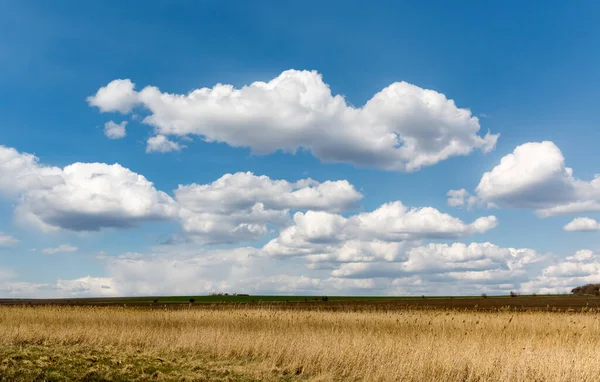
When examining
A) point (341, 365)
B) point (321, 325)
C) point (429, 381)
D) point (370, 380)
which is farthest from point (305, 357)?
point (321, 325)

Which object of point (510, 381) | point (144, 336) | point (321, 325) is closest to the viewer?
point (510, 381)

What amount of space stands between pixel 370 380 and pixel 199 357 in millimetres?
6095

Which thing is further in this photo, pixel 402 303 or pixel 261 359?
pixel 402 303

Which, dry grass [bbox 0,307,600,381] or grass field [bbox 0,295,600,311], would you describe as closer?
dry grass [bbox 0,307,600,381]

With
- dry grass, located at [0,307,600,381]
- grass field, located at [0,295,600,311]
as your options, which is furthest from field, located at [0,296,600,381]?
grass field, located at [0,295,600,311]

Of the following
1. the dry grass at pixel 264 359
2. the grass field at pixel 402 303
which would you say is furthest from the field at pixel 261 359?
the grass field at pixel 402 303

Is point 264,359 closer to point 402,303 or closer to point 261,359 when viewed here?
point 261,359

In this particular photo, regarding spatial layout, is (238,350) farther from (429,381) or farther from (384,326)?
(384,326)

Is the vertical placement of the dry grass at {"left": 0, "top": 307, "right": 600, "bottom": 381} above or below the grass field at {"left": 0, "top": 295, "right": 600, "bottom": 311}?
above

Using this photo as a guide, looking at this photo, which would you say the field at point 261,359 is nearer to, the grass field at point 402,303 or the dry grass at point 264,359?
the dry grass at point 264,359

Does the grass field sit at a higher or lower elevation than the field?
lower

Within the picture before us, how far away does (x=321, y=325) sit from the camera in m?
26.8

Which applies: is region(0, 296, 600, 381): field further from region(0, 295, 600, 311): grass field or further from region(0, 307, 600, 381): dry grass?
region(0, 295, 600, 311): grass field

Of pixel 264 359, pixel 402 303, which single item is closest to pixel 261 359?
pixel 264 359
